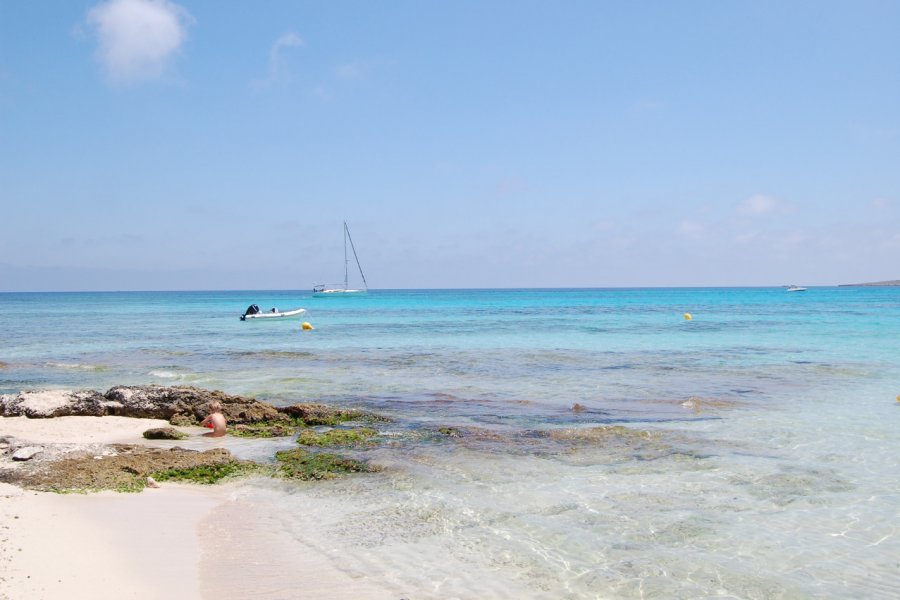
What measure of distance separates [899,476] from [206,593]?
31.1ft

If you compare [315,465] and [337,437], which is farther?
[337,437]

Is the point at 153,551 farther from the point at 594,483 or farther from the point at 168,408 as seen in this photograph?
the point at 168,408

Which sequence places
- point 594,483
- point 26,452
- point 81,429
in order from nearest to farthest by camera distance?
1. point 594,483
2. point 26,452
3. point 81,429

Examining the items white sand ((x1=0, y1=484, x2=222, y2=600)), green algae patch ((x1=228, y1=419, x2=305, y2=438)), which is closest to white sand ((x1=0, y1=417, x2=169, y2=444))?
green algae patch ((x1=228, y1=419, x2=305, y2=438))

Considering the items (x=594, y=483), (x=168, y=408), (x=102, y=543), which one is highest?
(x=168, y=408)

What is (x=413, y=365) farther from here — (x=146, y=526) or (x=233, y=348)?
(x=146, y=526)

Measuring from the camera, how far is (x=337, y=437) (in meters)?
12.4

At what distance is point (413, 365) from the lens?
81.9 ft

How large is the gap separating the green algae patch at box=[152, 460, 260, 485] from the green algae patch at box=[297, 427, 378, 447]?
66.6 inches

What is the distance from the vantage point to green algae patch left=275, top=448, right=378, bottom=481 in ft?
33.0

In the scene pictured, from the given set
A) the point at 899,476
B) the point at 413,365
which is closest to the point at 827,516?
the point at 899,476

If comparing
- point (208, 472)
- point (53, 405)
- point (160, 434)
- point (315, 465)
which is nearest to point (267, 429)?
point (160, 434)

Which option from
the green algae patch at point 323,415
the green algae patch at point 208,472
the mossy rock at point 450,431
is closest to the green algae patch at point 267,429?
the green algae patch at point 323,415

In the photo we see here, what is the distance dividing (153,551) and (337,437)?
215 inches
